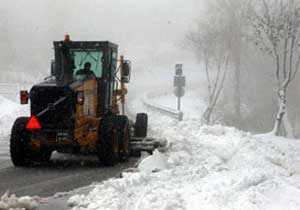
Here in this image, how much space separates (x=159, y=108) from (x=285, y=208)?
20297mm

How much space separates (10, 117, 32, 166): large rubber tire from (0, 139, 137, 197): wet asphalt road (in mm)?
226

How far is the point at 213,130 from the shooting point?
17828 millimetres

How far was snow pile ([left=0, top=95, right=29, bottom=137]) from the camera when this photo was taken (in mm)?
21781

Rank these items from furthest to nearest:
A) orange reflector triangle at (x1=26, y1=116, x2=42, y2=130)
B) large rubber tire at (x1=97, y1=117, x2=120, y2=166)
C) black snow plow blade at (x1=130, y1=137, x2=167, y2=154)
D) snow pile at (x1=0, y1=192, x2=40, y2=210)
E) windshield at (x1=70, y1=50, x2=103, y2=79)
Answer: black snow plow blade at (x1=130, y1=137, x2=167, y2=154) < windshield at (x1=70, y1=50, x2=103, y2=79) < large rubber tire at (x1=97, y1=117, x2=120, y2=166) < orange reflector triangle at (x1=26, y1=116, x2=42, y2=130) < snow pile at (x1=0, y1=192, x2=40, y2=210)

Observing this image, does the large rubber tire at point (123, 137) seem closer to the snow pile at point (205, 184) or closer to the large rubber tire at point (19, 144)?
the snow pile at point (205, 184)

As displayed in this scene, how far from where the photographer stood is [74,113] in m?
12.3

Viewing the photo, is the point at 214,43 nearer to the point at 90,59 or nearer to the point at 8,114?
the point at 8,114

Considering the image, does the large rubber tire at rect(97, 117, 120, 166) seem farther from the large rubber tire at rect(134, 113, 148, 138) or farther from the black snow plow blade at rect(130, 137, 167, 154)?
the large rubber tire at rect(134, 113, 148, 138)

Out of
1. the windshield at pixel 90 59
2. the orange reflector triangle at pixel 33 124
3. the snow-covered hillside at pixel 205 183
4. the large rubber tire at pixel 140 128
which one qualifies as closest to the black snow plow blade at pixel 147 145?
the snow-covered hillside at pixel 205 183

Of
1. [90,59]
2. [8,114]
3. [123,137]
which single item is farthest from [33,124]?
[8,114]

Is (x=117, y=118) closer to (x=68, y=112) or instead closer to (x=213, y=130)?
(x=68, y=112)

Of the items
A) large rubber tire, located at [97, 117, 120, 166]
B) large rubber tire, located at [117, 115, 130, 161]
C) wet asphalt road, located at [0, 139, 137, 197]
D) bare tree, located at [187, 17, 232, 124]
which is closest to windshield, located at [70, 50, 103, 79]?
large rubber tire, located at [117, 115, 130, 161]

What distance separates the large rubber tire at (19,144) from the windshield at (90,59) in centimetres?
199

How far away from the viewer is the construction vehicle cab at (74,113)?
12211 mm
